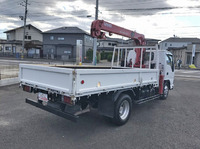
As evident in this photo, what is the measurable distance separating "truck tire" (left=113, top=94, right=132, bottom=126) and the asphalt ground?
0.67 ft

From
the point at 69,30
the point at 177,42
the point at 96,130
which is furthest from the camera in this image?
the point at 177,42

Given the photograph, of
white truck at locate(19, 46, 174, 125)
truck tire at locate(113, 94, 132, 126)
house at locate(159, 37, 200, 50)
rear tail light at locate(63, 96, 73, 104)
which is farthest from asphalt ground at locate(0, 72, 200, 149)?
house at locate(159, 37, 200, 50)

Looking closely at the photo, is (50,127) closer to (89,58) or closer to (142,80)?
(142,80)

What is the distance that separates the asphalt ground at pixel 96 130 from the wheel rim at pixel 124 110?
0.93 feet

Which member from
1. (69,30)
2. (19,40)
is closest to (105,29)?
(69,30)

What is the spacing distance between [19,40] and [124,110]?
54.3m

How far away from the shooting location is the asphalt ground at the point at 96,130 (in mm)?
Answer: 3674

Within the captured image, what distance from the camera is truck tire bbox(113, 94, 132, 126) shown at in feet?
14.6

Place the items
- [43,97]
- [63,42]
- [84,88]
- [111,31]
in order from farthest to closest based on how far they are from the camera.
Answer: [63,42] → [111,31] → [43,97] → [84,88]

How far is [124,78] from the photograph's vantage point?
457cm

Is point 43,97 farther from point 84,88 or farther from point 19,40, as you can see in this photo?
point 19,40

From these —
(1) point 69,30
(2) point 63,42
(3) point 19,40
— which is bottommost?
(2) point 63,42

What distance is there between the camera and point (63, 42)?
1709 inches

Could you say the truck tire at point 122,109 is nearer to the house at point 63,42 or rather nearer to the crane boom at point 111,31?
the crane boom at point 111,31
